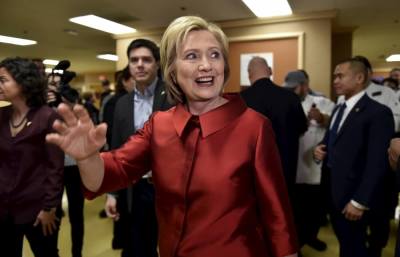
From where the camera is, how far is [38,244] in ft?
5.96

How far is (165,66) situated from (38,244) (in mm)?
1326

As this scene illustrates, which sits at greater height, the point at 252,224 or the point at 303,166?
the point at 252,224

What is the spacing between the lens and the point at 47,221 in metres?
1.75

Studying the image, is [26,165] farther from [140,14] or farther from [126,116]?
[140,14]

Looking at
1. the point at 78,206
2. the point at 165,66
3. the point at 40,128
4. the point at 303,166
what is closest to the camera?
the point at 165,66

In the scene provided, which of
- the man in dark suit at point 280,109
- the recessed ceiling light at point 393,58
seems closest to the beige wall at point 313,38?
the recessed ceiling light at point 393,58

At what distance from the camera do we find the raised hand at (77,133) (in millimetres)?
808

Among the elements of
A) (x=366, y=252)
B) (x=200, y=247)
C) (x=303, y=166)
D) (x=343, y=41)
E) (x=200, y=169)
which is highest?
(x=343, y=41)

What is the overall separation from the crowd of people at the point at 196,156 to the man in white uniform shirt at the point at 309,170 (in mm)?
12

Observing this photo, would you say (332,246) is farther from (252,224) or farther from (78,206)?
(252,224)

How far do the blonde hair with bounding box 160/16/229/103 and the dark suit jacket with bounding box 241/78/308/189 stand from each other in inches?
54.9

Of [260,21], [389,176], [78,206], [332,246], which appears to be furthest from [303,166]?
[260,21]

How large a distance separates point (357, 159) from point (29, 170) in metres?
1.77

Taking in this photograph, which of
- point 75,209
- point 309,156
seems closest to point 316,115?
point 309,156
